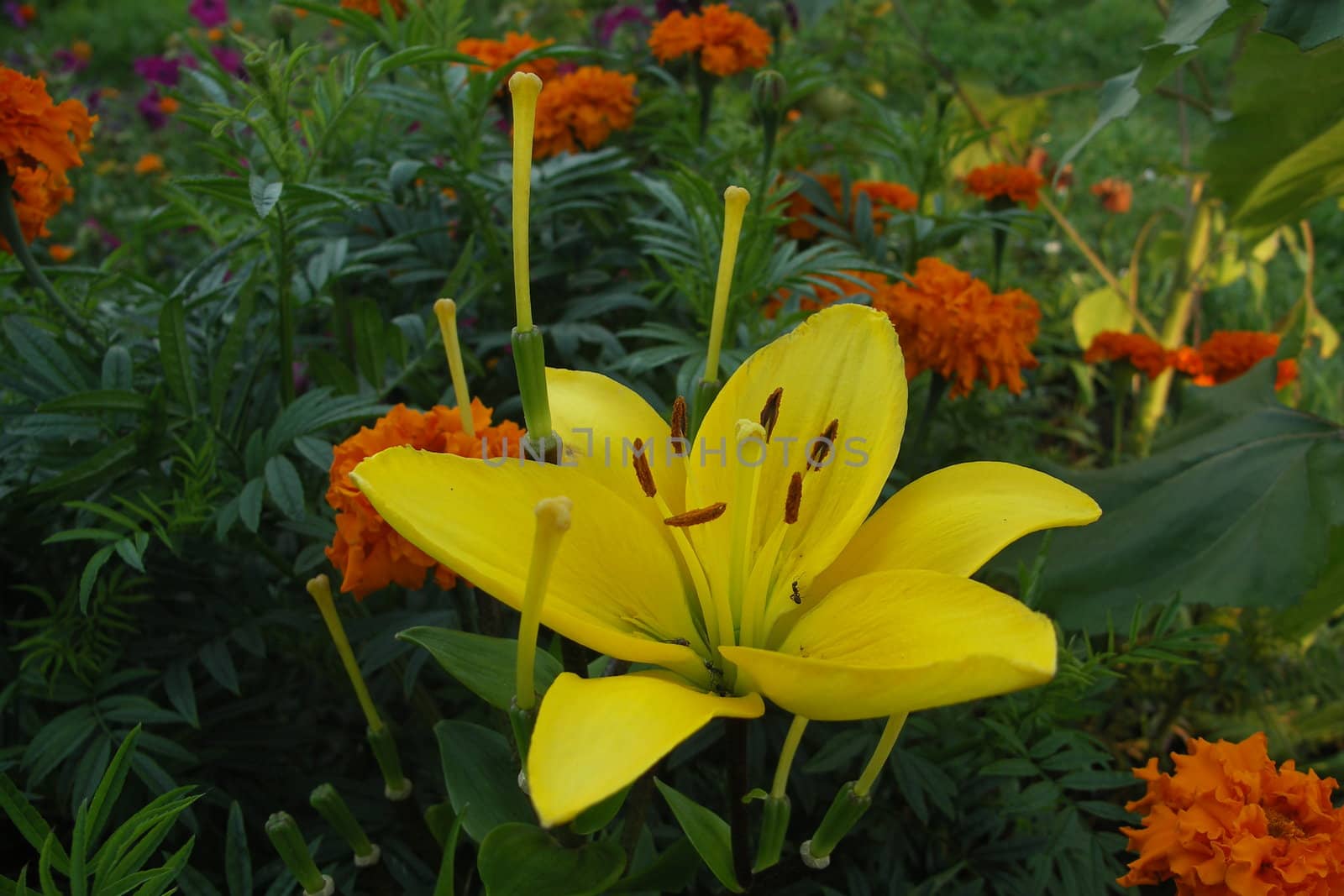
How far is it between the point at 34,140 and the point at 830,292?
836 millimetres

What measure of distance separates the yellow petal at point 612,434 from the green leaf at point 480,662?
125mm

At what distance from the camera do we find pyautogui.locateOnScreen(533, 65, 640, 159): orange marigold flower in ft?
4.51

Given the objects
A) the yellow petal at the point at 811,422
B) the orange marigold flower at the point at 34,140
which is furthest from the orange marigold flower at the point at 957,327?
the orange marigold flower at the point at 34,140

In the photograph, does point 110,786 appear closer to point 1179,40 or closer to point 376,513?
point 376,513

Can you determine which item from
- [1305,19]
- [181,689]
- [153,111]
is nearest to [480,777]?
[181,689]

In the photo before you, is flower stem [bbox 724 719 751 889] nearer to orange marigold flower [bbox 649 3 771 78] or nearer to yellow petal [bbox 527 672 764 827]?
yellow petal [bbox 527 672 764 827]

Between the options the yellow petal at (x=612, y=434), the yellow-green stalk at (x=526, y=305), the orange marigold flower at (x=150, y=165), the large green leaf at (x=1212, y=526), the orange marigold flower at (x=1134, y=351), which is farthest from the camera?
the orange marigold flower at (x=150, y=165)

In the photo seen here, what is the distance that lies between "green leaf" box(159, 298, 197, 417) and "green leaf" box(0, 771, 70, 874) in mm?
393

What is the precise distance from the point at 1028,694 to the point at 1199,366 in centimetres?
91

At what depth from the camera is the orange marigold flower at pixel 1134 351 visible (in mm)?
1532

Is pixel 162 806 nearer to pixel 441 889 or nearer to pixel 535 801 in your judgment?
pixel 441 889

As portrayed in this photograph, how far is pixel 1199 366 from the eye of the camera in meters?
1.57

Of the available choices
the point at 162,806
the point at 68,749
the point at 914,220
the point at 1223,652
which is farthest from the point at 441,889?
the point at 1223,652

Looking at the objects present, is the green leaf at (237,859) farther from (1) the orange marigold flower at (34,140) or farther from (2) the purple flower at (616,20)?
(2) the purple flower at (616,20)
